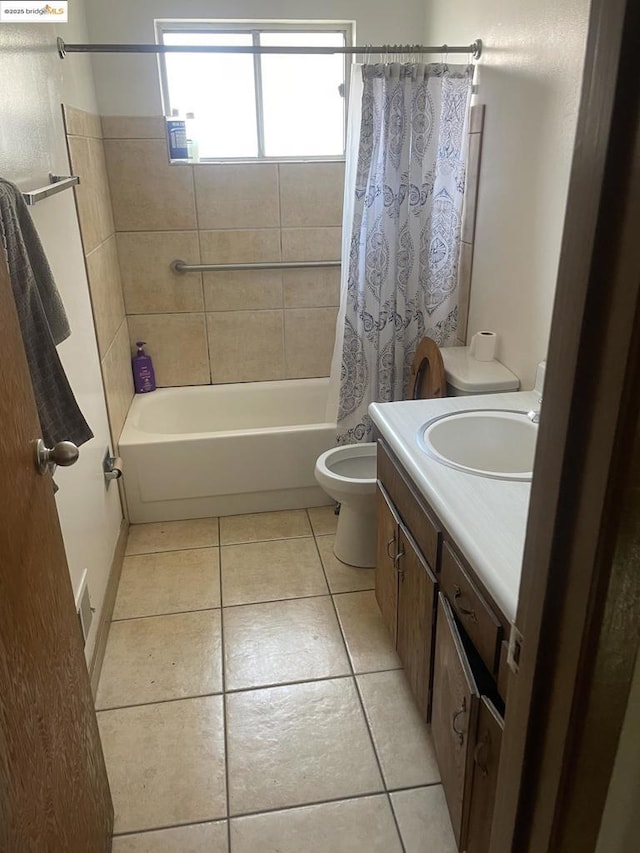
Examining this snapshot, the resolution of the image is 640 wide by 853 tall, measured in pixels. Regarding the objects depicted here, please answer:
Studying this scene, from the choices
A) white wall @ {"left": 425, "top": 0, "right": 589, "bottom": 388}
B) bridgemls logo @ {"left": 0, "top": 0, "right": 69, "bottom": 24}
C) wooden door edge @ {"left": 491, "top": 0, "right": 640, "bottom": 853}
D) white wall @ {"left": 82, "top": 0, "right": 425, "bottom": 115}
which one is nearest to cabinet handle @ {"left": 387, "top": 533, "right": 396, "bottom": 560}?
white wall @ {"left": 425, "top": 0, "right": 589, "bottom": 388}

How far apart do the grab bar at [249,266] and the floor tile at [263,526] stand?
4.07 ft

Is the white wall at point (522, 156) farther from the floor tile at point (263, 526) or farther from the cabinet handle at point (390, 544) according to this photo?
the floor tile at point (263, 526)

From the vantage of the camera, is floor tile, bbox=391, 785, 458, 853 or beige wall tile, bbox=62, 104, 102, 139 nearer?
floor tile, bbox=391, 785, 458, 853

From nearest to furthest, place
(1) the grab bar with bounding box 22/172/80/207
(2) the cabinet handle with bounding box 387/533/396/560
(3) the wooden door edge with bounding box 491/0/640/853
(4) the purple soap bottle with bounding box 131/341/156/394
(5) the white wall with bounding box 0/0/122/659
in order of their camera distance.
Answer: (3) the wooden door edge with bounding box 491/0/640/853 → (1) the grab bar with bounding box 22/172/80/207 → (5) the white wall with bounding box 0/0/122/659 → (2) the cabinet handle with bounding box 387/533/396/560 → (4) the purple soap bottle with bounding box 131/341/156/394

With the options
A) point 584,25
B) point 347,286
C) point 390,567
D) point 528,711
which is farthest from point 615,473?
point 347,286

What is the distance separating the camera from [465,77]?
2.41m

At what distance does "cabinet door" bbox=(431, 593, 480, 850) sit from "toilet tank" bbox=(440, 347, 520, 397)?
970mm

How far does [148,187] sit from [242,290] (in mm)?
656

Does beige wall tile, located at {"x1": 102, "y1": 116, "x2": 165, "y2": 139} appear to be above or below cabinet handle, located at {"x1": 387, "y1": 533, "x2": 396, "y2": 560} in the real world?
above

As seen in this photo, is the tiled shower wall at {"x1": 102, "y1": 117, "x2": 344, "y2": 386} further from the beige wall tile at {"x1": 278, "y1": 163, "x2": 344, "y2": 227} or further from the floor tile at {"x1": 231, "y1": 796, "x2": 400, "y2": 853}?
the floor tile at {"x1": 231, "y1": 796, "x2": 400, "y2": 853}

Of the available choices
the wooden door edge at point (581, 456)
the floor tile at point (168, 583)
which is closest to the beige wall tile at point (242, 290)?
the floor tile at point (168, 583)

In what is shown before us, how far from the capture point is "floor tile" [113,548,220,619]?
237 cm

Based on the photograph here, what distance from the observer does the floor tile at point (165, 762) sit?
Result: 1.61 meters

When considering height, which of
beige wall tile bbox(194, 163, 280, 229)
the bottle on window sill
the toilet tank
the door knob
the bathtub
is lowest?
the bathtub
